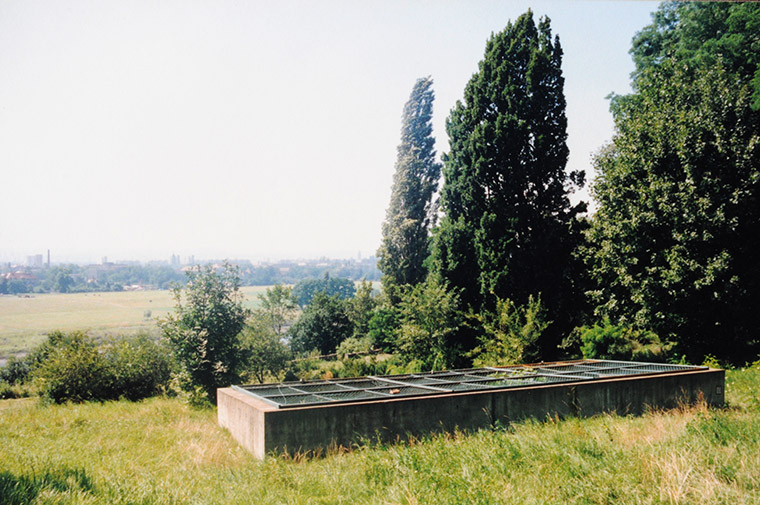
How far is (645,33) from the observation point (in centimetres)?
2639

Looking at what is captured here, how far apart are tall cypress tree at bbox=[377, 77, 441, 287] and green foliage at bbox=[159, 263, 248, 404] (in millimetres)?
16877

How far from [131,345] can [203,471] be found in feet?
70.0

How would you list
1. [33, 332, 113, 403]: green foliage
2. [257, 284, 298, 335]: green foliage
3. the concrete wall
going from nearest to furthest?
Result: 1. the concrete wall
2. [33, 332, 113, 403]: green foliage
3. [257, 284, 298, 335]: green foliage

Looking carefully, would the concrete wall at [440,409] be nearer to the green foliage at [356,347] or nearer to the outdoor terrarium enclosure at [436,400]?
the outdoor terrarium enclosure at [436,400]

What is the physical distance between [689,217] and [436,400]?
1276 cm

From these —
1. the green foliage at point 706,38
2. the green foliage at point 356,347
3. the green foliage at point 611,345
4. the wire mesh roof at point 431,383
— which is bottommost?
the green foliage at point 356,347

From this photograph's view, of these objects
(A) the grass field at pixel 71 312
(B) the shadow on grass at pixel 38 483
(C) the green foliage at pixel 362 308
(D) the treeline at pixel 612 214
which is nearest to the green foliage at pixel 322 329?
(C) the green foliage at pixel 362 308

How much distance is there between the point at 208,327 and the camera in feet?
64.5

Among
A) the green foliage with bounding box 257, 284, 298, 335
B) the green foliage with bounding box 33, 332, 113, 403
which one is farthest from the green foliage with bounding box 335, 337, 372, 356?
the green foliage with bounding box 33, 332, 113, 403

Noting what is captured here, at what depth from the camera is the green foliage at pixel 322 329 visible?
47.5m

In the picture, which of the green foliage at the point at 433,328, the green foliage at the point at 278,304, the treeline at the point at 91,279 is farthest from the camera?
the treeline at the point at 91,279

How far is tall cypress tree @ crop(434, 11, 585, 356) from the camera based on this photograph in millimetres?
23594

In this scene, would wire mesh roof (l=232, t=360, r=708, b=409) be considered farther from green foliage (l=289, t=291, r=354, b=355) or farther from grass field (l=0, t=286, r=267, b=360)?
grass field (l=0, t=286, r=267, b=360)

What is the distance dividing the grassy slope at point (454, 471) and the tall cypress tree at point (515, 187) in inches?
577
